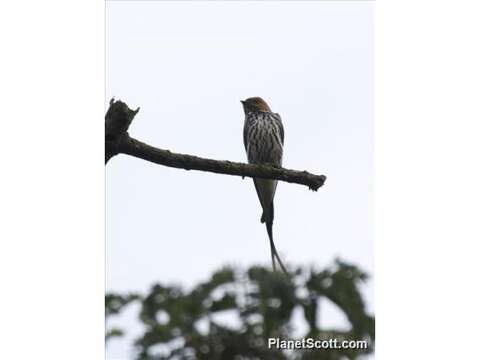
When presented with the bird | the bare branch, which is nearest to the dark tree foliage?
the bare branch

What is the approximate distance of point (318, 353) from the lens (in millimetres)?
3949

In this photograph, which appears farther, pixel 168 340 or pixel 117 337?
pixel 117 337

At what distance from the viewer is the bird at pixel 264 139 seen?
7430 millimetres

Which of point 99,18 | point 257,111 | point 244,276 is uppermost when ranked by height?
point 99,18

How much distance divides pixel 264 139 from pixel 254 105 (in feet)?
1.23

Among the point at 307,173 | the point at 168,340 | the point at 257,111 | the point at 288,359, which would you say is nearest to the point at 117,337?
the point at 168,340

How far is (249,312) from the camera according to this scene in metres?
4.04

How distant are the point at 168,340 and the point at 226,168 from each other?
2461 millimetres

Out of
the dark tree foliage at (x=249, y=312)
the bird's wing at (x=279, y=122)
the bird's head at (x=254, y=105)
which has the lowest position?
the dark tree foliage at (x=249, y=312)

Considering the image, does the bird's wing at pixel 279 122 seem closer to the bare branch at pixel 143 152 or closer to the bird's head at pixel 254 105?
the bird's head at pixel 254 105

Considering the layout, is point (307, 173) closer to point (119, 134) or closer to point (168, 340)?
point (119, 134)

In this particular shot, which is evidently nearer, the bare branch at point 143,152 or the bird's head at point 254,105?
the bare branch at point 143,152

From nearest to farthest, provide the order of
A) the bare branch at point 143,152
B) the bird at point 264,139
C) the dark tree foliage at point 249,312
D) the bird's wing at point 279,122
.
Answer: the dark tree foliage at point 249,312 < the bare branch at point 143,152 < the bird at point 264,139 < the bird's wing at point 279,122

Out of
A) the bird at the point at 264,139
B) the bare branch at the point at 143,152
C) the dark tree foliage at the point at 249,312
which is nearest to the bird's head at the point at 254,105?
the bird at the point at 264,139
